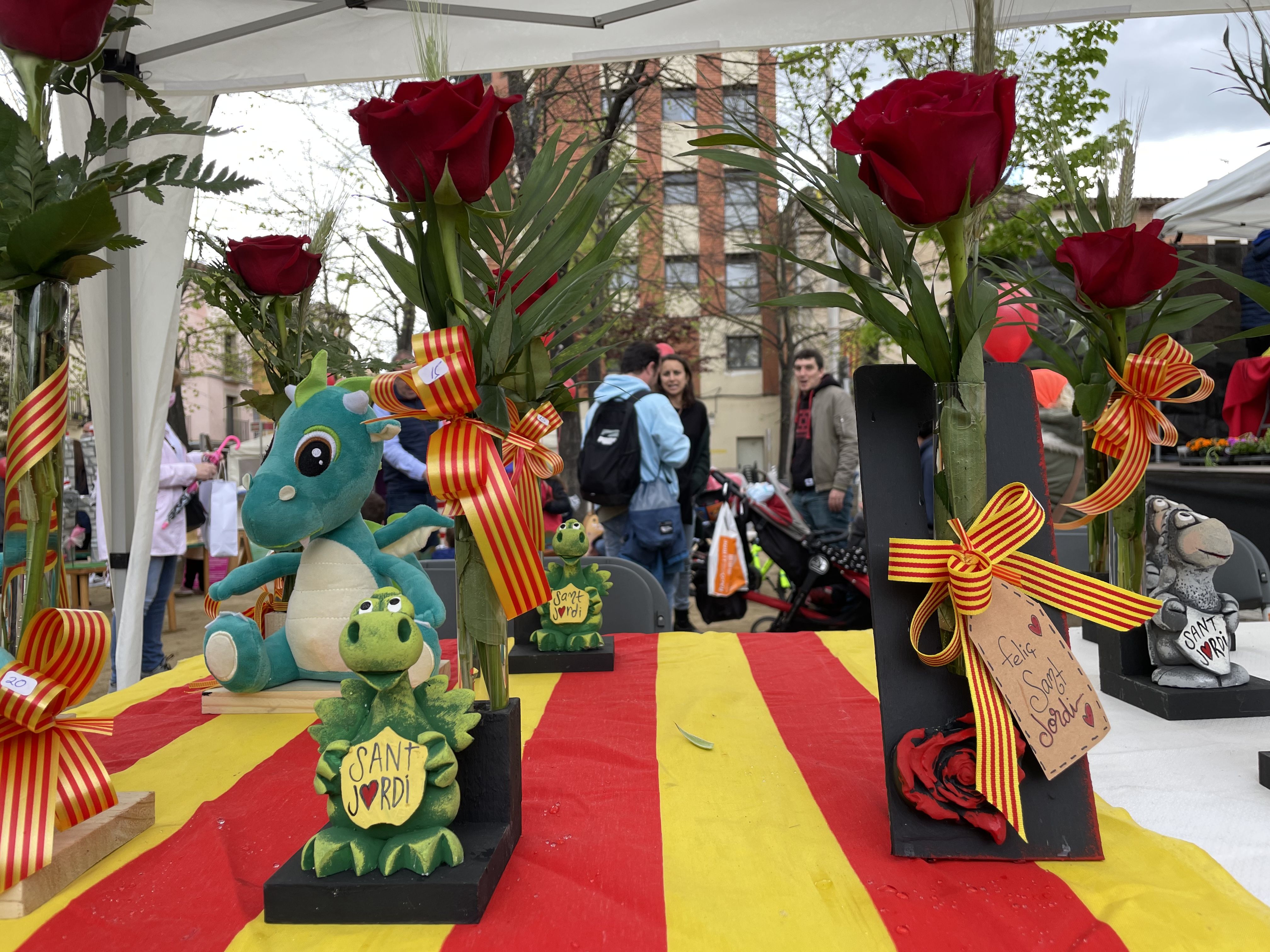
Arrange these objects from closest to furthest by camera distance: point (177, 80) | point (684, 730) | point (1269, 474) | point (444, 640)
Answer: point (684, 730) → point (444, 640) → point (177, 80) → point (1269, 474)

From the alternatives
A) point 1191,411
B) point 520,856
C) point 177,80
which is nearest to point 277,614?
point 520,856

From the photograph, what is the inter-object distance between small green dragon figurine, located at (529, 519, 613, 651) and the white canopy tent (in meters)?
1.30

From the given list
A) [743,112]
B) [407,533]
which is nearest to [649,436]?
[407,533]

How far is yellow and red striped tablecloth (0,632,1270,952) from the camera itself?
2.35 ft

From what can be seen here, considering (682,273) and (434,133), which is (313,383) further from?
(682,273)

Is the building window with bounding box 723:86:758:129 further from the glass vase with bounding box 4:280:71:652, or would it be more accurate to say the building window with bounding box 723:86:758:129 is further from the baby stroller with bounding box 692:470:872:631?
the baby stroller with bounding box 692:470:872:631

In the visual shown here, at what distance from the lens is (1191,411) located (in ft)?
21.9

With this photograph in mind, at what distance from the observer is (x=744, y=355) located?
69.7 ft

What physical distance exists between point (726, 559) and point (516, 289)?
12.0ft

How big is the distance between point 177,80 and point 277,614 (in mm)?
1864

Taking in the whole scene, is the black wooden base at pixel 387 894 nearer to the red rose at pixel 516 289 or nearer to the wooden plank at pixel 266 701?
the red rose at pixel 516 289

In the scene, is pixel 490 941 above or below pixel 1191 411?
below

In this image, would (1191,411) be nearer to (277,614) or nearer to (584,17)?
(584,17)

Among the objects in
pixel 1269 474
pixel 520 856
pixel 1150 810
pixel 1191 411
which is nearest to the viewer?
pixel 520 856
